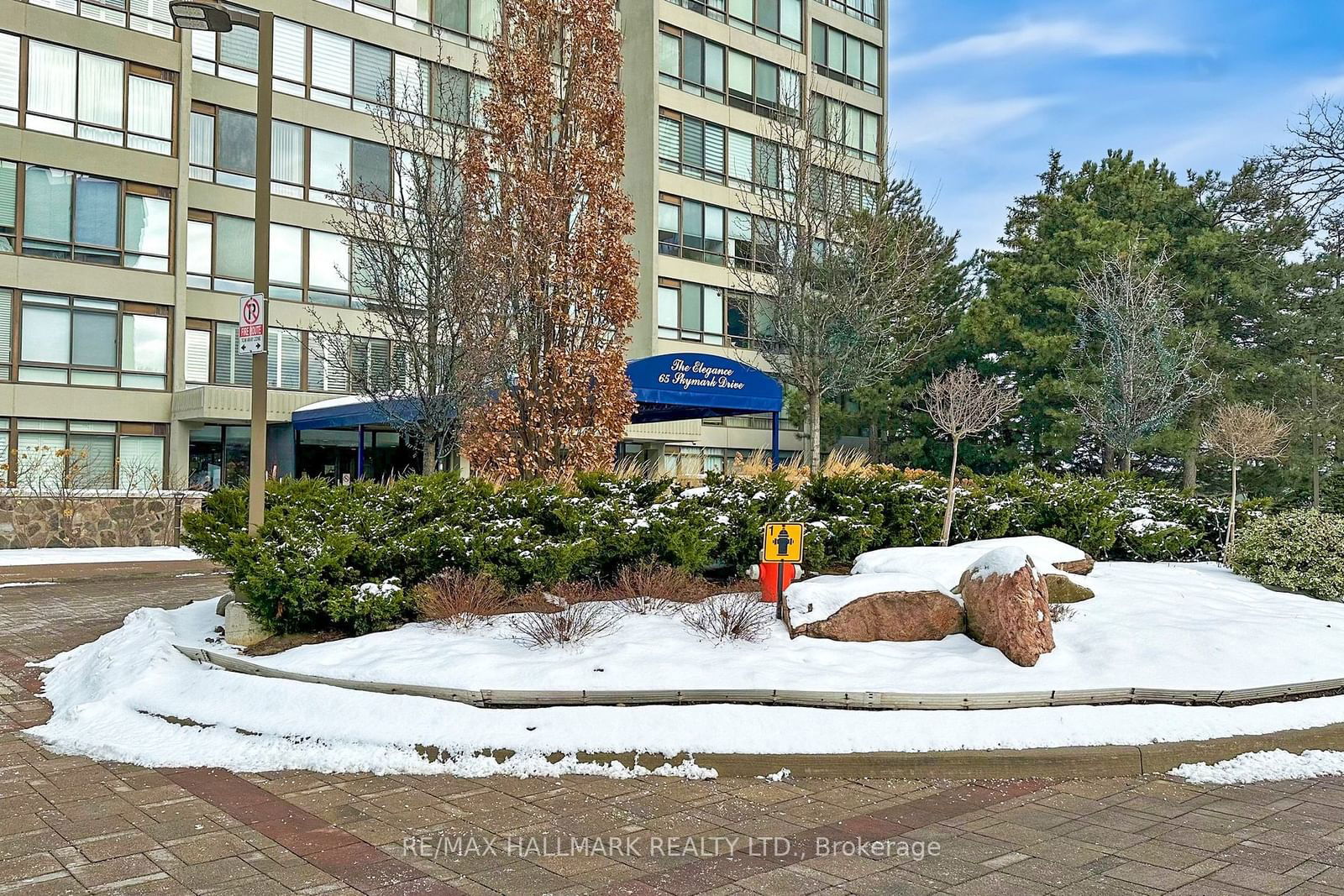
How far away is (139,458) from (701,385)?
53.1 feet

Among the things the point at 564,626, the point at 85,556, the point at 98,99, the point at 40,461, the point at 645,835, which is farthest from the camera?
the point at 98,99

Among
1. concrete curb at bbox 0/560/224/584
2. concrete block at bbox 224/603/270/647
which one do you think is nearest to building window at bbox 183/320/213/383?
concrete curb at bbox 0/560/224/584

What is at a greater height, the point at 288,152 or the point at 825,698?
the point at 288,152

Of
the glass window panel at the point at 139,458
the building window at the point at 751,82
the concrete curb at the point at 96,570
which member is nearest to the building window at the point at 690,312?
the building window at the point at 751,82

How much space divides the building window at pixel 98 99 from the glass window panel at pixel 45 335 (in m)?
4.53

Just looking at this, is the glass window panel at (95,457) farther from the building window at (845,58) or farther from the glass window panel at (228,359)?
the building window at (845,58)

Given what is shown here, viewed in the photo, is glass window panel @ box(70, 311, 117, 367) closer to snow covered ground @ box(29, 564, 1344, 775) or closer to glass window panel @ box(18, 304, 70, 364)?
glass window panel @ box(18, 304, 70, 364)

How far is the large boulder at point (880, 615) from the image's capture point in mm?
8312

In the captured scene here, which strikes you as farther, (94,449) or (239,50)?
(239,50)

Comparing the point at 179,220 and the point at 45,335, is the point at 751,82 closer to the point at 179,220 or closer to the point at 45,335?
the point at 179,220

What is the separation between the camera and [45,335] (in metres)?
26.5

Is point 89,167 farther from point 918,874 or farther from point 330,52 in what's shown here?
point 918,874

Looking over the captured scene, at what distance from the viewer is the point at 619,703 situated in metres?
6.88

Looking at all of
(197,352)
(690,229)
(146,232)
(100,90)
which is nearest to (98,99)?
(100,90)
